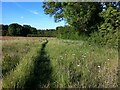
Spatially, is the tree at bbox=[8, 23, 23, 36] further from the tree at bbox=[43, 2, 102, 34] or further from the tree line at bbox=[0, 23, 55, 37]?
the tree at bbox=[43, 2, 102, 34]

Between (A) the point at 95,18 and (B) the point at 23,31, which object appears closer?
(A) the point at 95,18

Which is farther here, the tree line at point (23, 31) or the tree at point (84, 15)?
the tree line at point (23, 31)

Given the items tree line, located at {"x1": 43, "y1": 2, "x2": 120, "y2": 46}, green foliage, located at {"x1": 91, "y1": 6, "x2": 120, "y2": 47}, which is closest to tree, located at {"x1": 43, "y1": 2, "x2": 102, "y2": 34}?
tree line, located at {"x1": 43, "y1": 2, "x2": 120, "y2": 46}

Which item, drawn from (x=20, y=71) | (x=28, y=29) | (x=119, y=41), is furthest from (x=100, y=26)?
(x=28, y=29)

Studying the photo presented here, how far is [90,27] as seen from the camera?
22.4 meters

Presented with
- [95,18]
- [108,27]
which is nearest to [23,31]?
[95,18]

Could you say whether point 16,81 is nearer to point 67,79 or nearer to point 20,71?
point 20,71

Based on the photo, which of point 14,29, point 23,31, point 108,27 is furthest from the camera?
point 23,31

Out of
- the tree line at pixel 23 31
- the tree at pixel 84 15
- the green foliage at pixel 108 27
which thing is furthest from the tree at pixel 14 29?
the green foliage at pixel 108 27

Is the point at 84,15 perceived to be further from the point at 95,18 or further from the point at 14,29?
the point at 14,29

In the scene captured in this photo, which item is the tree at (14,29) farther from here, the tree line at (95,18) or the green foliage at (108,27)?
the green foliage at (108,27)

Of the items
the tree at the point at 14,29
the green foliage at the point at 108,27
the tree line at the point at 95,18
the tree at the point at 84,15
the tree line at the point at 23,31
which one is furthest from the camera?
the tree line at the point at 23,31

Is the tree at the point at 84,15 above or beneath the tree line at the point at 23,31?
above

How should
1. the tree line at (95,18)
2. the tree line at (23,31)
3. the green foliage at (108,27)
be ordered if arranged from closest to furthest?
the green foliage at (108,27) < the tree line at (95,18) < the tree line at (23,31)
